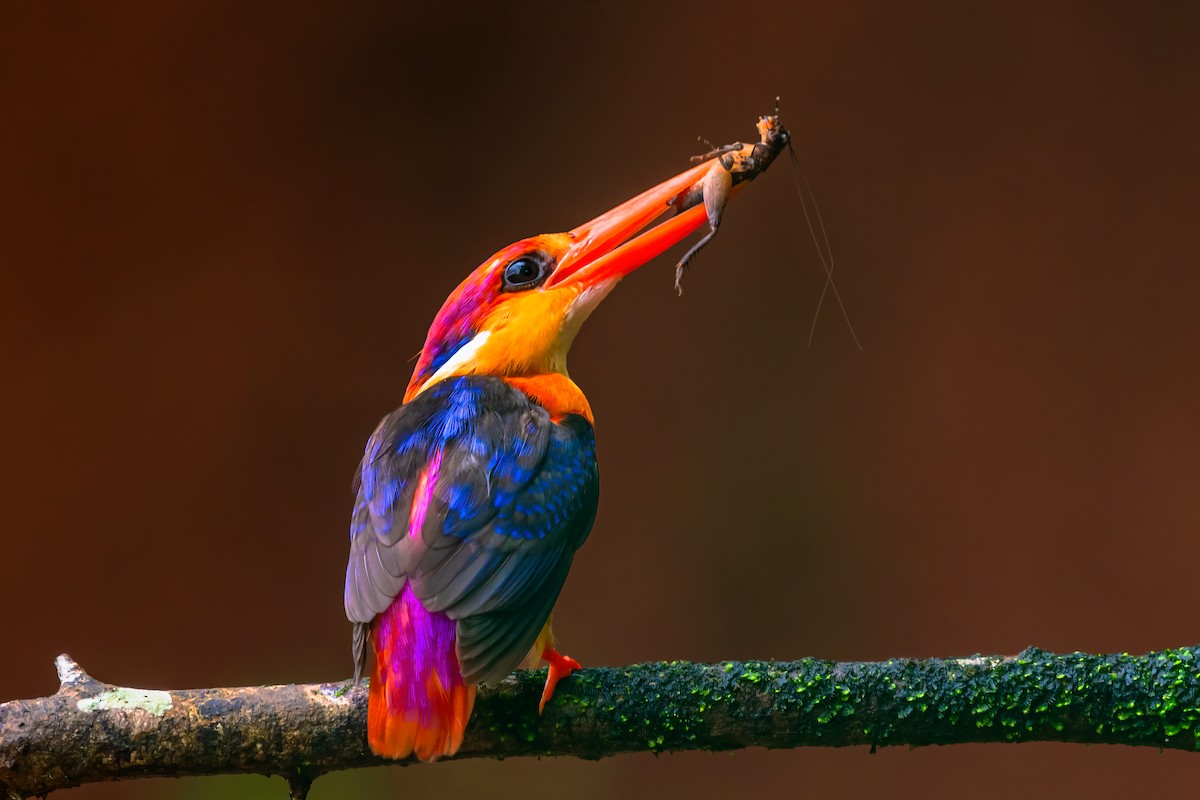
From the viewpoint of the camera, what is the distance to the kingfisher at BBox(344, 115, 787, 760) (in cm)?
153

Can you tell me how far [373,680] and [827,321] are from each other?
2107mm

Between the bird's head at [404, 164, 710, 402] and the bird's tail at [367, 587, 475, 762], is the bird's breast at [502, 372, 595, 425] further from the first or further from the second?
the bird's tail at [367, 587, 475, 762]

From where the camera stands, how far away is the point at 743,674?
1.65m

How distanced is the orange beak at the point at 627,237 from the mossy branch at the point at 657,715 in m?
0.67

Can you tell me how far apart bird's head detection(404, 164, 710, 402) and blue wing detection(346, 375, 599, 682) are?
120 millimetres

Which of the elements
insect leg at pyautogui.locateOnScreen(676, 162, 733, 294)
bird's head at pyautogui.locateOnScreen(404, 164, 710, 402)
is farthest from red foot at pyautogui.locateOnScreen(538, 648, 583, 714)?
insect leg at pyautogui.locateOnScreen(676, 162, 733, 294)

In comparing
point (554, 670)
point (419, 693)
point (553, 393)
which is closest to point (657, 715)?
point (554, 670)

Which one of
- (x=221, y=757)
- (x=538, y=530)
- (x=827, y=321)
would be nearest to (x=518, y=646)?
(x=538, y=530)

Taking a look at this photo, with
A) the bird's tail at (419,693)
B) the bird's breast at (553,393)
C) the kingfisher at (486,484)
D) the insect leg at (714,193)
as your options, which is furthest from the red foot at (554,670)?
the insect leg at (714,193)

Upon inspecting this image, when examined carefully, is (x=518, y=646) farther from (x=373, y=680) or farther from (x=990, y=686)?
(x=990, y=686)

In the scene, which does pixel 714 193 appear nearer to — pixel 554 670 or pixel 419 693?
pixel 554 670

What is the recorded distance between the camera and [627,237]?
2082mm

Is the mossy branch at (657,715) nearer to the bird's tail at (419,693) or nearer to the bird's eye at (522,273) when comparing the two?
the bird's tail at (419,693)

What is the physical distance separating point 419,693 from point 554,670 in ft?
0.71
